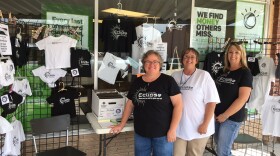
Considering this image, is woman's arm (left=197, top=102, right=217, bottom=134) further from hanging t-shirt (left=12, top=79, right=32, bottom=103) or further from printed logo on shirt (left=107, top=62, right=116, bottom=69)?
hanging t-shirt (left=12, top=79, right=32, bottom=103)

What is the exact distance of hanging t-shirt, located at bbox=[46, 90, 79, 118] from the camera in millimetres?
3439

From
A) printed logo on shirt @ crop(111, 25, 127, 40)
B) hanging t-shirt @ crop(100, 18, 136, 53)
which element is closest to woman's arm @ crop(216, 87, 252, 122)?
hanging t-shirt @ crop(100, 18, 136, 53)

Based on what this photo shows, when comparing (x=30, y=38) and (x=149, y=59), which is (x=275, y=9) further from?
(x=30, y=38)

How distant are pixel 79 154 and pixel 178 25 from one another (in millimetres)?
2241

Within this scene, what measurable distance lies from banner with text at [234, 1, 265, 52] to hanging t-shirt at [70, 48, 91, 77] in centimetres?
239

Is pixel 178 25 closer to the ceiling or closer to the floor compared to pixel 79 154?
closer to the ceiling

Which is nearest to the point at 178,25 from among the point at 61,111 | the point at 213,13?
the point at 213,13

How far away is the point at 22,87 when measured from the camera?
3.20 metres

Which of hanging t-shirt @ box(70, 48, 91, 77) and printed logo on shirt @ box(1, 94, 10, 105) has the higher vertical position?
hanging t-shirt @ box(70, 48, 91, 77)

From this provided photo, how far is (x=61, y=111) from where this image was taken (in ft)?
11.4

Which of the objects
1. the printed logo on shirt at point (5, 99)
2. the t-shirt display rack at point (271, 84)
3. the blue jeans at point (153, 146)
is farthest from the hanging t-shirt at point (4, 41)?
the t-shirt display rack at point (271, 84)

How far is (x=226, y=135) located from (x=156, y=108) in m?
0.87

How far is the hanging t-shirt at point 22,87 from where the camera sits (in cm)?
311

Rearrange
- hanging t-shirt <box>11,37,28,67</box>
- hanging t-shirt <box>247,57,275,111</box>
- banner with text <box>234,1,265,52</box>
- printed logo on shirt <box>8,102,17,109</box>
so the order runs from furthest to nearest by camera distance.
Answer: banner with text <box>234,1,265,52</box> < hanging t-shirt <box>247,57,275,111</box> < hanging t-shirt <box>11,37,28,67</box> < printed logo on shirt <box>8,102,17,109</box>
